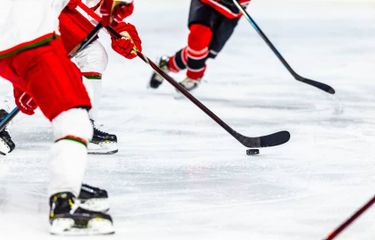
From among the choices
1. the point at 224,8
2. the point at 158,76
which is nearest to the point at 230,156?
the point at 224,8

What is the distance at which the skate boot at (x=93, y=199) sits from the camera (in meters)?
2.88

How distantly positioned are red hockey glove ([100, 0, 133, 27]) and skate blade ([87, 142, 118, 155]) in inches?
36.9

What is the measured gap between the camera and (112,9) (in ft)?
9.71

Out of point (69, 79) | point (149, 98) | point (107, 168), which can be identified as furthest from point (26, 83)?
point (149, 98)

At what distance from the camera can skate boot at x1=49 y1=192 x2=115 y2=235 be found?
2.76 m

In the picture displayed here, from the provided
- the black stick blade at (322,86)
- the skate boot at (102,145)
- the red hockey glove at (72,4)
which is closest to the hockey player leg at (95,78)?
the skate boot at (102,145)

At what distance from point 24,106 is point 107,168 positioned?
18.6 inches

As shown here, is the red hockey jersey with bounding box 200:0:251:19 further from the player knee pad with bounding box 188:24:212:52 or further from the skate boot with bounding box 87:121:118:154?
the skate boot with bounding box 87:121:118:154

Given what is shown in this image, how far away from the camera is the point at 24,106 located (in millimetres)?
3244

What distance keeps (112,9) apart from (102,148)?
101cm

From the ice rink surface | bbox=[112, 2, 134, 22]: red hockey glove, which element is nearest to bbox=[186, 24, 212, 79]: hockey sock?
the ice rink surface

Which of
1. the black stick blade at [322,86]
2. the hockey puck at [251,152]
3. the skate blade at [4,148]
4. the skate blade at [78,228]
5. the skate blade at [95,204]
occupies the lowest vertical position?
the black stick blade at [322,86]

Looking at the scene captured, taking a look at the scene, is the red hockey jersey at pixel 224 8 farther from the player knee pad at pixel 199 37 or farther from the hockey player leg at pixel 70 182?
the hockey player leg at pixel 70 182

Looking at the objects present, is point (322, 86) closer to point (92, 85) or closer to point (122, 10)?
point (92, 85)
